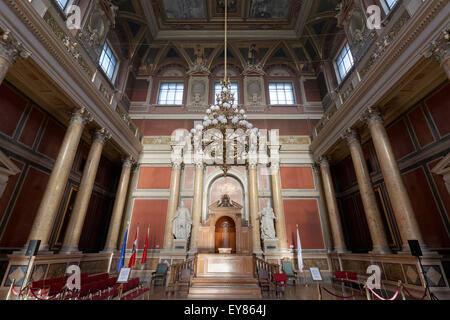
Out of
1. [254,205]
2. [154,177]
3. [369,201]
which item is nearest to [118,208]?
[154,177]

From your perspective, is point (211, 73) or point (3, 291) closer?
point (3, 291)

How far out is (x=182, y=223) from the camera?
377 inches

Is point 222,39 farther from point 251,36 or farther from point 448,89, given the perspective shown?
point 448,89

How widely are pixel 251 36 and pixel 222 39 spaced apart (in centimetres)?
202

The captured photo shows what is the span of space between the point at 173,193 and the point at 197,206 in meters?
1.42

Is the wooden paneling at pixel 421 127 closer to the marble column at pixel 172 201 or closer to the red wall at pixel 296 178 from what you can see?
the red wall at pixel 296 178

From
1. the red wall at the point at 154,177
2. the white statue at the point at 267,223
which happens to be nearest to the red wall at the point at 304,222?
the white statue at the point at 267,223

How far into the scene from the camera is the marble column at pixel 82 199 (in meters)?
6.97

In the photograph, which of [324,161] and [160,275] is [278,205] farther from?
[160,275]

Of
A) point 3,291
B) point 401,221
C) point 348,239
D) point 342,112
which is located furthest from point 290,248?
point 3,291

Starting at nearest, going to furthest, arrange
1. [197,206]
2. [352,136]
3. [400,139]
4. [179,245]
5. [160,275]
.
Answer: [400,139] → [352,136] → [160,275] → [179,245] → [197,206]

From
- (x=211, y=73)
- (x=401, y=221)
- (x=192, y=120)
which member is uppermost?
(x=211, y=73)

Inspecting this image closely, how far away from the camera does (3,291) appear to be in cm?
481

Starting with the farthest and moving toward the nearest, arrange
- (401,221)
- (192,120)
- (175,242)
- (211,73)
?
1. (211,73)
2. (192,120)
3. (175,242)
4. (401,221)
